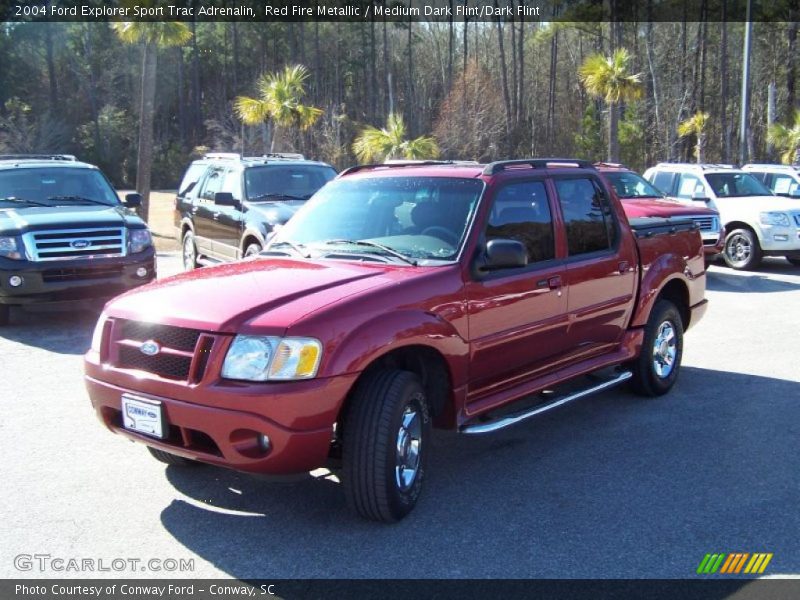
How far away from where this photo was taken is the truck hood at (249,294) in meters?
4.02

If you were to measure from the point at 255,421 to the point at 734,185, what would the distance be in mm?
14214

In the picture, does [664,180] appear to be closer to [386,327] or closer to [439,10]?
[386,327]

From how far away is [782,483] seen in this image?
4.89 meters

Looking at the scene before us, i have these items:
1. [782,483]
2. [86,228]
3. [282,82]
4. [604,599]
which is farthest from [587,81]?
[604,599]

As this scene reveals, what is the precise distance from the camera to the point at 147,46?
20.8 m

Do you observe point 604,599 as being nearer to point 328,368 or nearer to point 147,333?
point 328,368

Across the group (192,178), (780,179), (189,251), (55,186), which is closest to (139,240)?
(55,186)

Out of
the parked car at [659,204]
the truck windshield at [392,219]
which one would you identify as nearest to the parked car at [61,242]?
the truck windshield at [392,219]

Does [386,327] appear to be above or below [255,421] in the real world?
above

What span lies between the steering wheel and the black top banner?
3703 centimetres

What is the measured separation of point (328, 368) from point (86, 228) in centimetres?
656

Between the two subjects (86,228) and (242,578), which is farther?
(86,228)

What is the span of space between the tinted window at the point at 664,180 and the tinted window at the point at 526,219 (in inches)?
453

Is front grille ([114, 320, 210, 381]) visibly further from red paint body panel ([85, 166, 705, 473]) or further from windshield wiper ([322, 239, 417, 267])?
windshield wiper ([322, 239, 417, 267])
